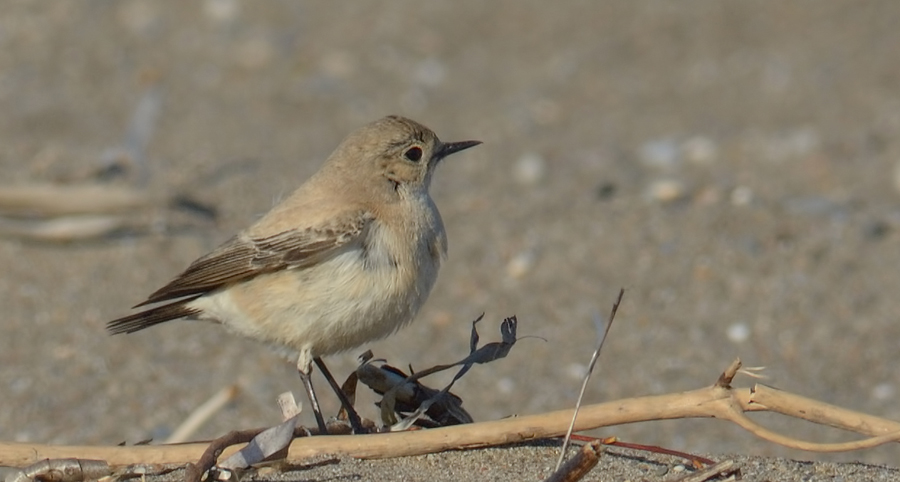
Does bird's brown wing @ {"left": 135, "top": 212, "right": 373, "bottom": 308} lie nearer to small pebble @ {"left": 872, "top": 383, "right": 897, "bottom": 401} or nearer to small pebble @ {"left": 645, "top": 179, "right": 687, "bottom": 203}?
small pebble @ {"left": 872, "top": 383, "right": 897, "bottom": 401}

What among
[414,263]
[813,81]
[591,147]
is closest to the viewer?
[414,263]

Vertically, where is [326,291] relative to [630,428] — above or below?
above

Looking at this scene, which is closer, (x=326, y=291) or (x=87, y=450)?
(x=87, y=450)

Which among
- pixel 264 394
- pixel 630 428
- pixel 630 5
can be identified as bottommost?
pixel 630 428

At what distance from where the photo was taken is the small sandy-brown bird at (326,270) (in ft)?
17.3

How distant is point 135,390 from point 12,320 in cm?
112

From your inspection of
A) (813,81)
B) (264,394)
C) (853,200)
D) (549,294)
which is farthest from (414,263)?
(813,81)

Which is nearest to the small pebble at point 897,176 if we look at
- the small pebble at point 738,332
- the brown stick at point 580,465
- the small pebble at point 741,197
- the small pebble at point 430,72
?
the small pebble at point 741,197

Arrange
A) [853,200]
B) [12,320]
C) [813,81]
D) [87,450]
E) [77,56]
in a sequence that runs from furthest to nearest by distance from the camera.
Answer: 1. [77,56]
2. [813,81]
3. [853,200]
4. [12,320]
5. [87,450]

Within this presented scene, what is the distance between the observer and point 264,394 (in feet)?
24.3

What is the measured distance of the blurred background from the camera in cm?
754

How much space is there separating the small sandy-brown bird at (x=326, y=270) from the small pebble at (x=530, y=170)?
4523mm

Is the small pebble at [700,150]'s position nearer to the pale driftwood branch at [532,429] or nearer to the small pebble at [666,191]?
the small pebble at [666,191]

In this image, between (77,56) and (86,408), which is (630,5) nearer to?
(77,56)
